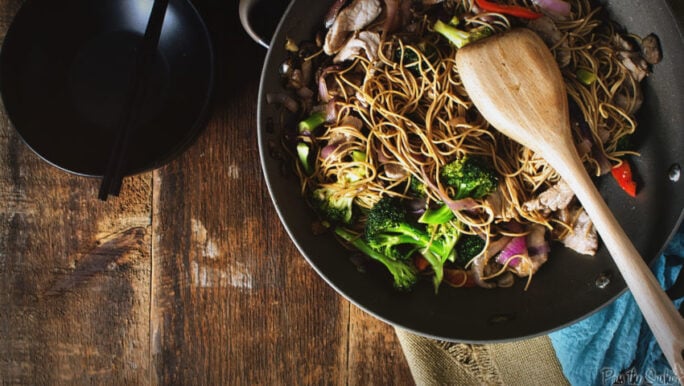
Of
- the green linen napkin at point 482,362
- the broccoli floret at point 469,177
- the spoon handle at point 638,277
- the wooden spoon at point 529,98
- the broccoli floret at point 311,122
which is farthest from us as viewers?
the green linen napkin at point 482,362

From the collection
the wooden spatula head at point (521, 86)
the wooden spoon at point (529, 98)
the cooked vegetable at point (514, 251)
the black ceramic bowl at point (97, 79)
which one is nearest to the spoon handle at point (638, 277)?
the wooden spoon at point (529, 98)

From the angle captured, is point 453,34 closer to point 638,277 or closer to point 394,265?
point 394,265

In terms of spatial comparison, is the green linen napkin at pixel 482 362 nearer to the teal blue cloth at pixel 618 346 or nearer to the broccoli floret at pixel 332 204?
the teal blue cloth at pixel 618 346

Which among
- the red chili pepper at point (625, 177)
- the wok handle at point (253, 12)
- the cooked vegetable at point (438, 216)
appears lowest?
the cooked vegetable at point (438, 216)

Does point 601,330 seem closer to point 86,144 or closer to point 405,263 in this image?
point 405,263

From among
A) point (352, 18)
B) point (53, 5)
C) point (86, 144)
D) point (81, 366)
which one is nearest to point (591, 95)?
point (352, 18)

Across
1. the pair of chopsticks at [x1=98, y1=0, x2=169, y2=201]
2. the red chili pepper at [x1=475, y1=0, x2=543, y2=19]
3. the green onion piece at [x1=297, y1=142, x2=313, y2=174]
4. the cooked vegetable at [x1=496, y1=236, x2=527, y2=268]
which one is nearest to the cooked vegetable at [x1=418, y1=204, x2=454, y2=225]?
the cooked vegetable at [x1=496, y1=236, x2=527, y2=268]

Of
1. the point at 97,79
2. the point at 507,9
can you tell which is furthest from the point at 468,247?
the point at 97,79
